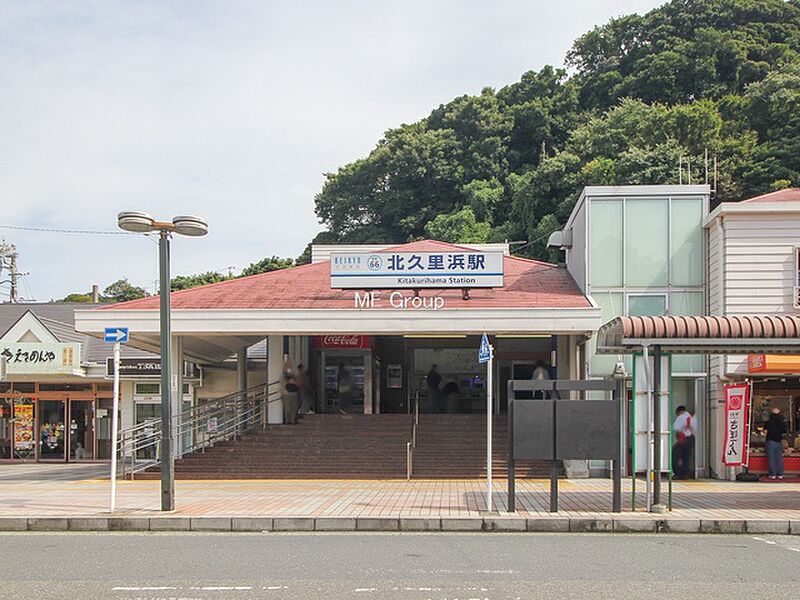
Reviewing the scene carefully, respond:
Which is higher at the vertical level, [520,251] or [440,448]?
[520,251]

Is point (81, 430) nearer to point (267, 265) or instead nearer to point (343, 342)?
point (343, 342)

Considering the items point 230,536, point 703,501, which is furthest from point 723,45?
point 230,536

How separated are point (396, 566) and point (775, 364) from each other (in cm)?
1211

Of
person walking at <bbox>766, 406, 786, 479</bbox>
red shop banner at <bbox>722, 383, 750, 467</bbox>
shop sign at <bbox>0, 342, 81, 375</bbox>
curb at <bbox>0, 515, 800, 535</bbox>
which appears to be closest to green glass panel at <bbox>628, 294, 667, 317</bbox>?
red shop banner at <bbox>722, 383, 750, 467</bbox>

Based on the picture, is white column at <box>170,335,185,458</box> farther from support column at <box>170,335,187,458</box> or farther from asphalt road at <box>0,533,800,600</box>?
asphalt road at <box>0,533,800,600</box>

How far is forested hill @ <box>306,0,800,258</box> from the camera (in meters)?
47.7

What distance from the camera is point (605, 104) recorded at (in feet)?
201

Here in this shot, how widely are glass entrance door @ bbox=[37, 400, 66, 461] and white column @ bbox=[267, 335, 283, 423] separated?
865 cm

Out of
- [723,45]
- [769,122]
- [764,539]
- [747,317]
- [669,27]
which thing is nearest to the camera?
[764,539]

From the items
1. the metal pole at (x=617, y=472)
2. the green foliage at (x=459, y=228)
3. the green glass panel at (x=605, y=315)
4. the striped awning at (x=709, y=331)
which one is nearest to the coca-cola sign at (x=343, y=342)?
the green glass panel at (x=605, y=315)

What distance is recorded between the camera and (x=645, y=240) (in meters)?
21.6

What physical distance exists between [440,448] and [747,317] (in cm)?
994

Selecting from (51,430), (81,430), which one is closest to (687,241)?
(81,430)

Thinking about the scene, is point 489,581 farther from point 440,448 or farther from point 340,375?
point 340,375
